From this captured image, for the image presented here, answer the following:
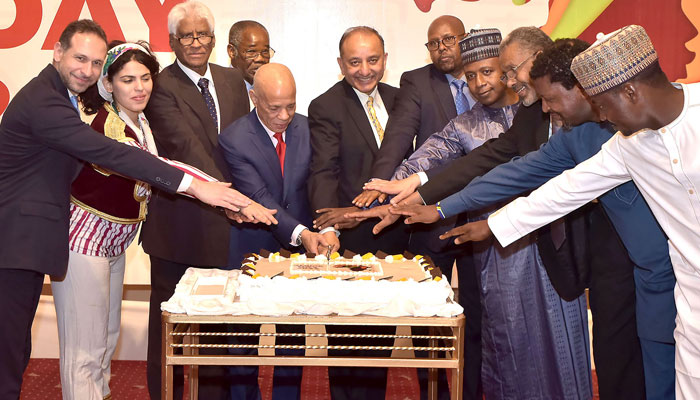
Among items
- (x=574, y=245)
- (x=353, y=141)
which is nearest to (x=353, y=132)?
(x=353, y=141)

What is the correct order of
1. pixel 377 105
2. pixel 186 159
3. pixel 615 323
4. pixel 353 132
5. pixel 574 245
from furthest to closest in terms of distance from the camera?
1. pixel 377 105
2. pixel 353 132
3. pixel 186 159
4. pixel 574 245
5. pixel 615 323

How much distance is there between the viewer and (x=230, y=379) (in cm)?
424

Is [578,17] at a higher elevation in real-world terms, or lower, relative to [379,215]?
higher

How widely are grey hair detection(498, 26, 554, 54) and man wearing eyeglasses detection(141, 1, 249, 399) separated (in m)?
1.64

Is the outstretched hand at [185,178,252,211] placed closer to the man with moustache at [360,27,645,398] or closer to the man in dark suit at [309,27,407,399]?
the man in dark suit at [309,27,407,399]

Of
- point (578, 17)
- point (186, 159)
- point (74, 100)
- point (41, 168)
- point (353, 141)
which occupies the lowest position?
point (41, 168)

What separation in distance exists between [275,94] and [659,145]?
2.06 m

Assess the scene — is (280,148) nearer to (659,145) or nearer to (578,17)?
(659,145)

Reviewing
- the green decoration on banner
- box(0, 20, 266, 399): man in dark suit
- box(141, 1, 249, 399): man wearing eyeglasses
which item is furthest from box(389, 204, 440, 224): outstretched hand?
the green decoration on banner

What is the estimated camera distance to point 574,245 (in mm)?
3455

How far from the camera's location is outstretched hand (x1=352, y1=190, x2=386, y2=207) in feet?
13.2

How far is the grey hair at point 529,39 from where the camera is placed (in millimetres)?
3598

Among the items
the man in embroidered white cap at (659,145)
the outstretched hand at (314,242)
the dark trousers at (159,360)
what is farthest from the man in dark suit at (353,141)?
the man in embroidered white cap at (659,145)

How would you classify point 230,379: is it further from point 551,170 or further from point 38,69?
point 38,69
